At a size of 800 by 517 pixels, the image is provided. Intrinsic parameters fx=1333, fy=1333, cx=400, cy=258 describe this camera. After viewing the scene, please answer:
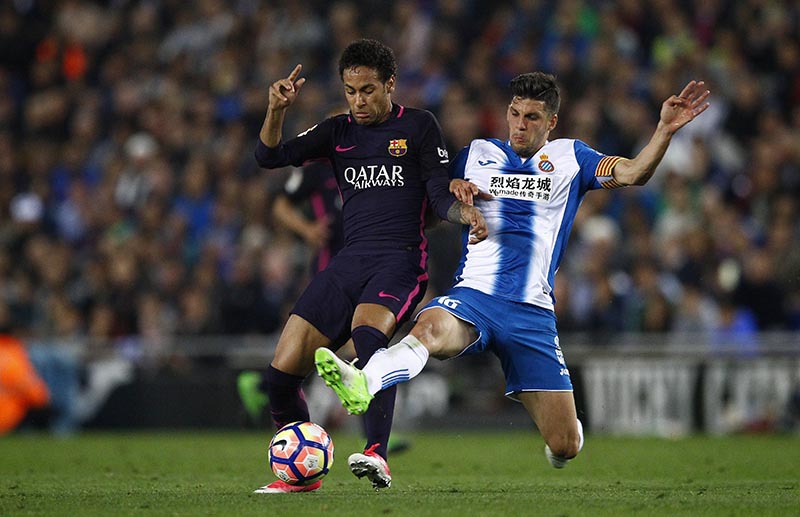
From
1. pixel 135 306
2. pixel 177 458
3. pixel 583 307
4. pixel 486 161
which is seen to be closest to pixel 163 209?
pixel 135 306

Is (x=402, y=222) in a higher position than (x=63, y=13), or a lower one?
lower

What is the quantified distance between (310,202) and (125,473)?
9.98 ft

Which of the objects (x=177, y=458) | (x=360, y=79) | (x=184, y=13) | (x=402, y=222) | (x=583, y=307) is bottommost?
(x=177, y=458)

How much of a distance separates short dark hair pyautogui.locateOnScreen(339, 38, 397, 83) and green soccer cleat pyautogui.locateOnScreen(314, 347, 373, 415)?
1.84m

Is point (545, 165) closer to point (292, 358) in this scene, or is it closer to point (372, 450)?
point (292, 358)

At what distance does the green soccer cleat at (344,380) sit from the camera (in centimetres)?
642

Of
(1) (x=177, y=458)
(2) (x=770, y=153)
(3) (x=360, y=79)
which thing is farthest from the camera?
Result: (2) (x=770, y=153)

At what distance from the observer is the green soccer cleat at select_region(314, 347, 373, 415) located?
6.42 metres

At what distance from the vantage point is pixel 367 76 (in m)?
7.52

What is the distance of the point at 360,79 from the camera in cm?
752

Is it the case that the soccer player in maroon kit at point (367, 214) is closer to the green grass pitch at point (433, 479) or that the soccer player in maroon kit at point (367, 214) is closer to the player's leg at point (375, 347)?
the player's leg at point (375, 347)

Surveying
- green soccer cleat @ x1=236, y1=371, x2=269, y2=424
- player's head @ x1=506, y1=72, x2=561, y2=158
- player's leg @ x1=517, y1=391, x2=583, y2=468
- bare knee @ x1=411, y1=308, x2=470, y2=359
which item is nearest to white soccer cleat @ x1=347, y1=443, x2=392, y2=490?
bare knee @ x1=411, y1=308, x2=470, y2=359

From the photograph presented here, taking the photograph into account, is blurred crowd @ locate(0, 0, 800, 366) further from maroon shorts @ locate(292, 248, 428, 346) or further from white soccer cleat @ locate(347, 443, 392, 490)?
white soccer cleat @ locate(347, 443, 392, 490)

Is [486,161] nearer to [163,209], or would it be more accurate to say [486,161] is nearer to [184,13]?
[163,209]
